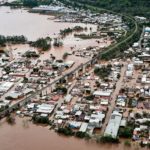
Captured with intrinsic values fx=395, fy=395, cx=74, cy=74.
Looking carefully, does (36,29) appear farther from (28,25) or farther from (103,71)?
(103,71)

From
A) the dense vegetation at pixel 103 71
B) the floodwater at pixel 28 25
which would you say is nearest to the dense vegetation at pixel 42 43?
the floodwater at pixel 28 25

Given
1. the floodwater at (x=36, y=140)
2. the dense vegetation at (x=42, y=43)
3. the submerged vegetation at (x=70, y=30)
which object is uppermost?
the submerged vegetation at (x=70, y=30)

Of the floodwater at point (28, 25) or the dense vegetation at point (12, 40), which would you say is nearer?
the dense vegetation at point (12, 40)

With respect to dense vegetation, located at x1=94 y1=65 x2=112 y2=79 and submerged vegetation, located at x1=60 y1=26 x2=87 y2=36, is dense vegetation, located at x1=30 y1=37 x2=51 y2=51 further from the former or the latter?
dense vegetation, located at x1=94 y1=65 x2=112 y2=79

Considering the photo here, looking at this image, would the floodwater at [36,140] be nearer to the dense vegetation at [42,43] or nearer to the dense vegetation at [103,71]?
the dense vegetation at [103,71]

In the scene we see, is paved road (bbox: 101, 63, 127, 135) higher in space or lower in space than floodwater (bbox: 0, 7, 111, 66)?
lower

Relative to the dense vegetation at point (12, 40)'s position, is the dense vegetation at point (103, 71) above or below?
below

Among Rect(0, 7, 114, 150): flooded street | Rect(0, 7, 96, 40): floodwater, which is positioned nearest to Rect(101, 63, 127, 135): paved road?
Rect(0, 7, 114, 150): flooded street

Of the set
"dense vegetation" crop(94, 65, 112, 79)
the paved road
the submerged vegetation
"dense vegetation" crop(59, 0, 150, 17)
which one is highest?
"dense vegetation" crop(59, 0, 150, 17)
